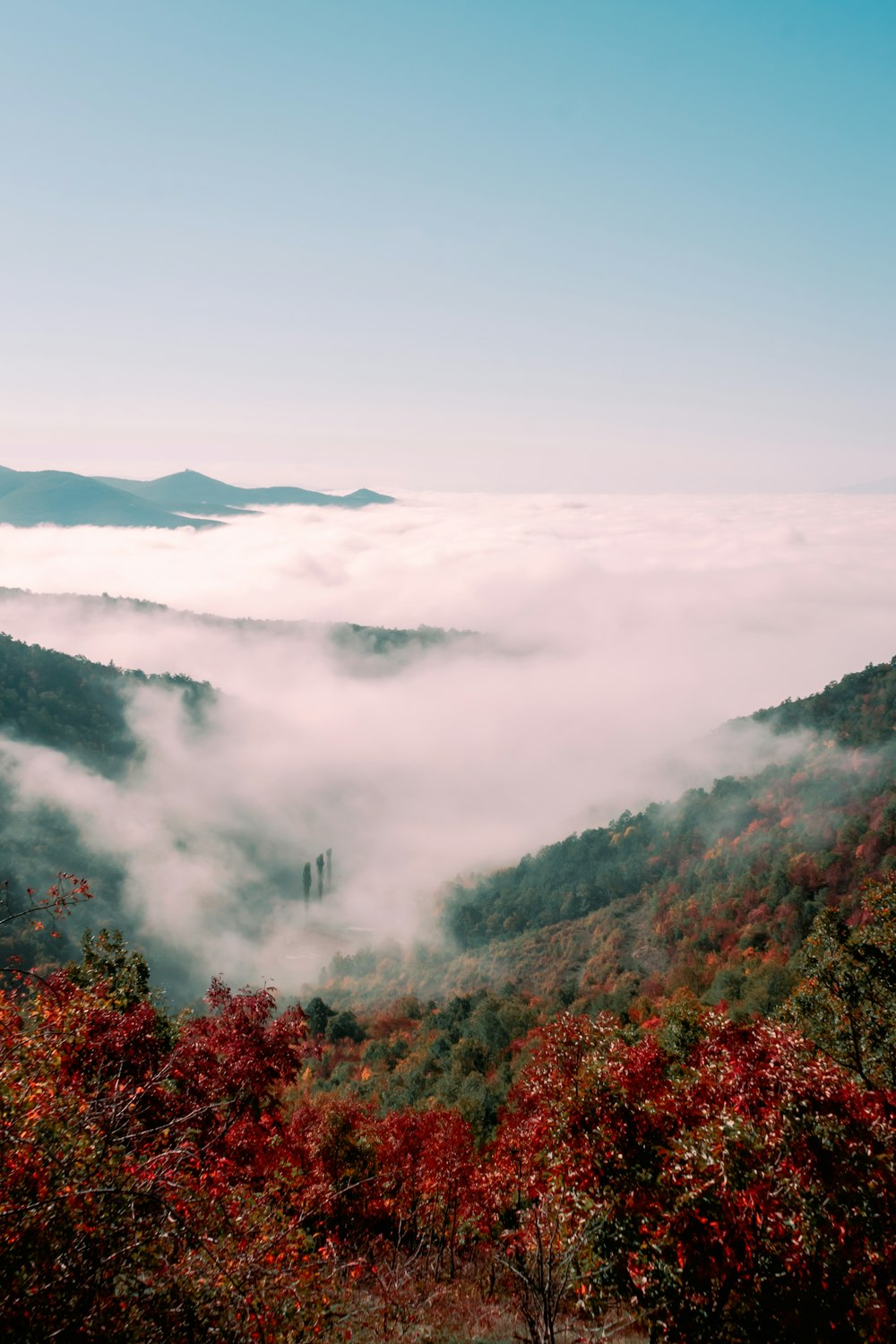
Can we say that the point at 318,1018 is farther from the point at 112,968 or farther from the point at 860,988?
the point at 860,988

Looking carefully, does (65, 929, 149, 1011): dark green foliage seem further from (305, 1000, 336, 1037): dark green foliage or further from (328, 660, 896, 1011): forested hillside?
(305, 1000, 336, 1037): dark green foliage

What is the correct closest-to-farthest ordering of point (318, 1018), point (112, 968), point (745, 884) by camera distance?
point (112, 968) → point (318, 1018) → point (745, 884)

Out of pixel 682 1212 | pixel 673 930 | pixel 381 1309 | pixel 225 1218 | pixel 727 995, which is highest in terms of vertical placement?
pixel 225 1218

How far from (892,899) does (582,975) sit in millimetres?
137705

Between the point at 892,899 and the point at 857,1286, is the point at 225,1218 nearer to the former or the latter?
the point at 857,1286

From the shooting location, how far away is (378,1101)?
8194cm

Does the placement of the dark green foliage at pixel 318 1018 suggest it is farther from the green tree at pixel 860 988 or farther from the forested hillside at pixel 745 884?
the green tree at pixel 860 988

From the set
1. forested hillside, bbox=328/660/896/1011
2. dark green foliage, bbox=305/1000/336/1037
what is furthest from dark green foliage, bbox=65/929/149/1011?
dark green foliage, bbox=305/1000/336/1037

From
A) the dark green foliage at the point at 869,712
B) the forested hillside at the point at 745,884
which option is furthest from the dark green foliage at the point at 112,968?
the dark green foliage at the point at 869,712

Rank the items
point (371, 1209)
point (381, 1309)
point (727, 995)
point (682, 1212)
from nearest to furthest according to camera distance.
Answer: point (682, 1212) < point (381, 1309) < point (371, 1209) < point (727, 995)

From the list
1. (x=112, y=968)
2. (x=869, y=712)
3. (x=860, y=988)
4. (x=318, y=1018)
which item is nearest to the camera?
(x=860, y=988)

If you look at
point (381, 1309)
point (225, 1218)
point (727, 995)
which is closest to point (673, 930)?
point (727, 995)

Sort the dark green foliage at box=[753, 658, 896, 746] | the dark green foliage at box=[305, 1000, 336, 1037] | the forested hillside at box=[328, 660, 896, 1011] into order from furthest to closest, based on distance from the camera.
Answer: the dark green foliage at box=[753, 658, 896, 746] < the dark green foliage at box=[305, 1000, 336, 1037] < the forested hillside at box=[328, 660, 896, 1011]

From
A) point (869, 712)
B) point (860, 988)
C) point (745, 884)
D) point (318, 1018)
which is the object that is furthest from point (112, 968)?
point (869, 712)
